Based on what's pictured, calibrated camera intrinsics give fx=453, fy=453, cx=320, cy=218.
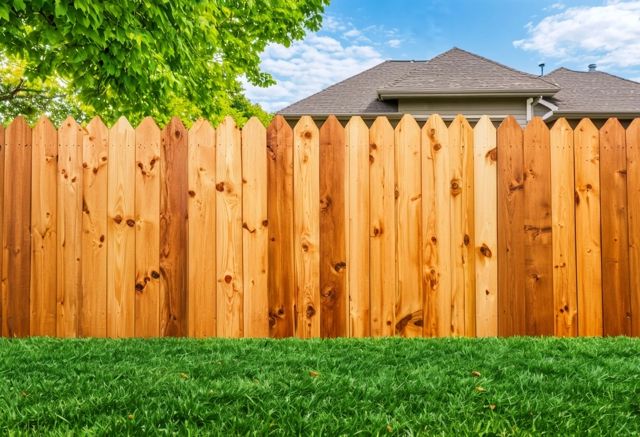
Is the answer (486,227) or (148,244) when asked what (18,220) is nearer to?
(148,244)

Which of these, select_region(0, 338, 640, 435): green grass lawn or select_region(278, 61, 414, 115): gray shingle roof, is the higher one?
select_region(278, 61, 414, 115): gray shingle roof

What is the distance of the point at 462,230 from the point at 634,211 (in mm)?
1241

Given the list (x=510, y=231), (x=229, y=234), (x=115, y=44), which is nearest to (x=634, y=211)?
(x=510, y=231)

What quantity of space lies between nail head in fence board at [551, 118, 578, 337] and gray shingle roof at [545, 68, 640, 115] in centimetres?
1010

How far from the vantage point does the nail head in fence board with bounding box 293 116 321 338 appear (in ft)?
10.6

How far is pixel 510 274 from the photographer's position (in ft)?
10.6

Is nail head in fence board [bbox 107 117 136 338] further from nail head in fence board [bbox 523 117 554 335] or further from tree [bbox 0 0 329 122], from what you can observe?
nail head in fence board [bbox 523 117 554 335]

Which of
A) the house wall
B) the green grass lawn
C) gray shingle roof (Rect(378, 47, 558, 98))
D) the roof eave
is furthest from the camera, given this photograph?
the house wall

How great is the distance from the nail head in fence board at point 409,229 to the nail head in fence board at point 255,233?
0.95m

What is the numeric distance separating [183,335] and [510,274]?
2388 millimetres

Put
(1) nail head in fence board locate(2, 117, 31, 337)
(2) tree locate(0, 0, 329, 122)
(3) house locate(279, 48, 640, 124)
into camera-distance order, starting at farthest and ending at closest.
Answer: (3) house locate(279, 48, 640, 124) → (2) tree locate(0, 0, 329, 122) → (1) nail head in fence board locate(2, 117, 31, 337)

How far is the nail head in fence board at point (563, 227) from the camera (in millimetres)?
3234

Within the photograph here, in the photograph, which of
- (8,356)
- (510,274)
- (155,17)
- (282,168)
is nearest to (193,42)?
(155,17)

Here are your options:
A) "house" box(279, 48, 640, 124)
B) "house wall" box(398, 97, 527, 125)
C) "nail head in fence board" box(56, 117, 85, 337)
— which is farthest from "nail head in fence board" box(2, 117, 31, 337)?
"house wall" box(398, 97, 527, 125)
